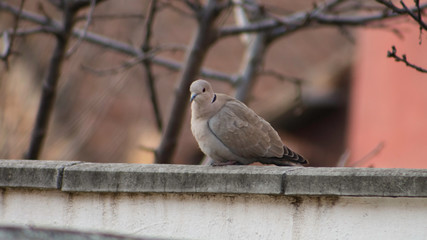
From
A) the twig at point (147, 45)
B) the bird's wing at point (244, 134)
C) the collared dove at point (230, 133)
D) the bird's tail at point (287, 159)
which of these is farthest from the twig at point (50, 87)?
the bird's tail at point (287, 159)

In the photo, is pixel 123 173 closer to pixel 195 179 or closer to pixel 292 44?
pixel 195 179

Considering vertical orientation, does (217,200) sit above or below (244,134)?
below

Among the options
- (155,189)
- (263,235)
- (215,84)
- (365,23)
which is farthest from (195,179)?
(215,84)

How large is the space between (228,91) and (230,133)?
10.8 metres

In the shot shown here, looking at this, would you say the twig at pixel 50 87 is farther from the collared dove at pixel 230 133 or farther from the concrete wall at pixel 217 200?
the concrete wall at pixel 217 200

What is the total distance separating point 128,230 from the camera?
3758 millimetres

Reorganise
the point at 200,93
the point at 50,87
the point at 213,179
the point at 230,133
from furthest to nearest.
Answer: the point at 50,87, the point at 200,93, the point at 230,133, the point at 213,179

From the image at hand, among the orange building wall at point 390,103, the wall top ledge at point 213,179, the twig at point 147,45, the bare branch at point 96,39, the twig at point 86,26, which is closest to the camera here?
the wall top ledge at point 213,179

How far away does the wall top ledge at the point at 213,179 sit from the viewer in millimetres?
3355

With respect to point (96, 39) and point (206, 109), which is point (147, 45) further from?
point (206, 109)

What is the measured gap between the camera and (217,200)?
3641 mm

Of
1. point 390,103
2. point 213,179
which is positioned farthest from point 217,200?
point 390,103

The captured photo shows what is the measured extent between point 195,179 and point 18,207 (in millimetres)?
1033

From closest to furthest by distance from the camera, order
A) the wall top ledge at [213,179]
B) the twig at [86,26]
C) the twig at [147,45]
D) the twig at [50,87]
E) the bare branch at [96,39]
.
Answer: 1. the wall top ledge at [213,179]
2. the twig at [86,26]
3. the twig at [50,87]
4. the twig at [147,45]
5. the bare branch at [96,39]
